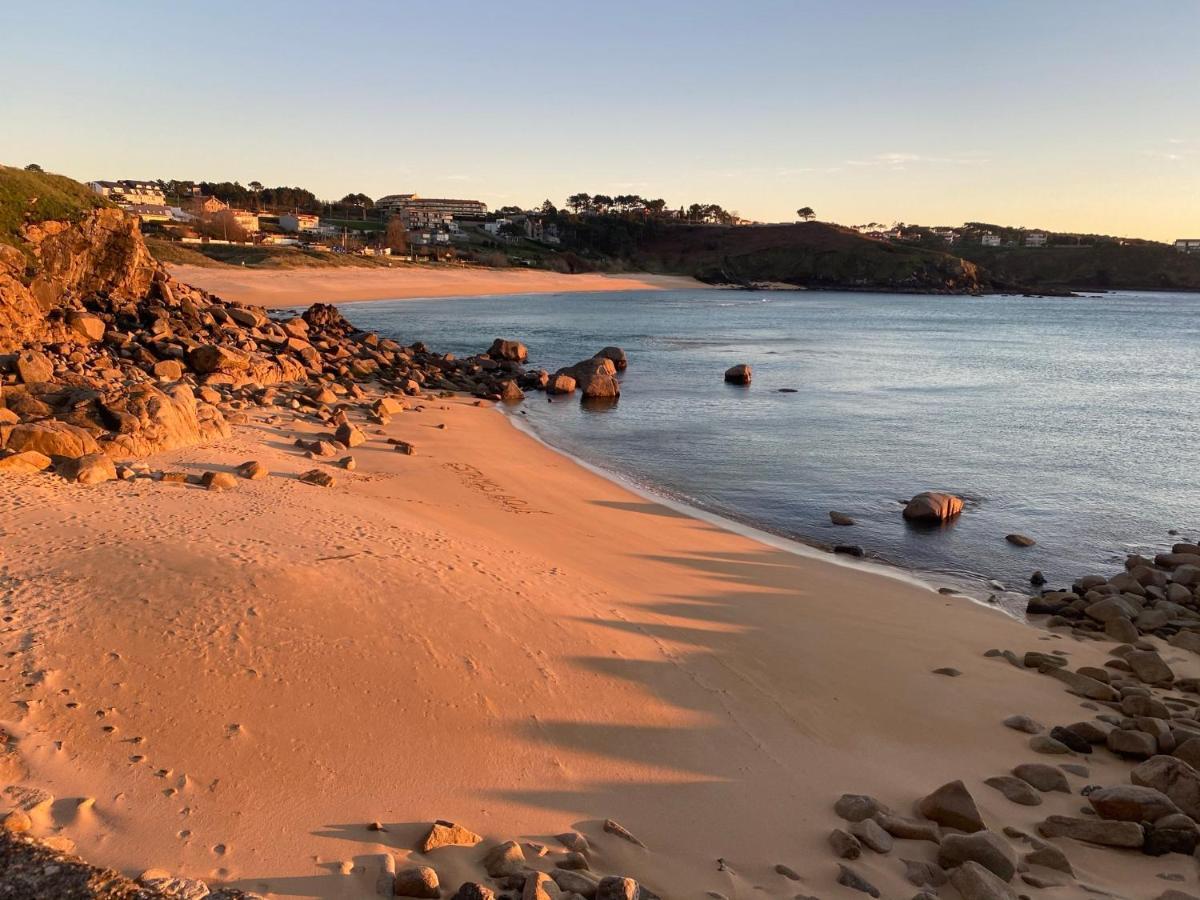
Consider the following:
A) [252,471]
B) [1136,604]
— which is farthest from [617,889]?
[1136,604]

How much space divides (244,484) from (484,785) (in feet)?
22.8

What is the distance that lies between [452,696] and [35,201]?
20289 mm

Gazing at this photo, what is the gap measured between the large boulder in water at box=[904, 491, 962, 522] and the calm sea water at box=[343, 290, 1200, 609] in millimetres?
363

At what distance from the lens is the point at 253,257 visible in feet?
253

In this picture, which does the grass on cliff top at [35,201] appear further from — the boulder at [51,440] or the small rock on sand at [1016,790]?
the small rock on sand at [1016,790]

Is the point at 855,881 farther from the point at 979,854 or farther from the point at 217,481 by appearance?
the point at 217,481

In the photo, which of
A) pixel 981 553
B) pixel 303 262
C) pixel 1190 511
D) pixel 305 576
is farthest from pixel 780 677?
pixel 303 262

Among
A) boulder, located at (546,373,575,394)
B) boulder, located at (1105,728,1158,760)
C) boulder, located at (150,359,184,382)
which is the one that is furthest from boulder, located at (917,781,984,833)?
boulder, located at (546,373,575,394)

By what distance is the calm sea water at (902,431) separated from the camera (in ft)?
48.5

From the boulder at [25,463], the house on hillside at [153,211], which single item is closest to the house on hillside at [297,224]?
the house on hillside at [153,211]

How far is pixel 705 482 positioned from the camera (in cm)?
1730

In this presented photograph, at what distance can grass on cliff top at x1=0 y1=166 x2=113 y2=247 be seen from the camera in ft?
62.2

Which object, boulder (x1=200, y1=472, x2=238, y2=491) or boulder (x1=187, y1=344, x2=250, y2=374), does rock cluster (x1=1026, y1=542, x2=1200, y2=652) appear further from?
boulder (x1=187, y1=344, x2=250, y2=374)

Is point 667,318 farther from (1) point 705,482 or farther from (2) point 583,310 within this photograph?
(1) point 705,482
